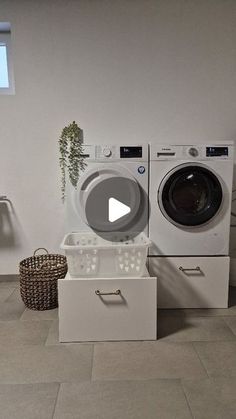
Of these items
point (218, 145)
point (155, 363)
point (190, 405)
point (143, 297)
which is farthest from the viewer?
point (218, 145)

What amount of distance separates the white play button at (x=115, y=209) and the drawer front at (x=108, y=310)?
508mm

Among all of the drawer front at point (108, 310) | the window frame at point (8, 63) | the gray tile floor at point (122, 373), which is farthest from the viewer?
the window frame at point (8, 63)

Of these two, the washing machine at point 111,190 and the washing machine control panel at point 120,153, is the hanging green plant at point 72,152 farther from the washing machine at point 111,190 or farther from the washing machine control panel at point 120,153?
the washing machine control panel at point 120,153

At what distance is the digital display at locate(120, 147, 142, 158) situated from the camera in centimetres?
Result: 208

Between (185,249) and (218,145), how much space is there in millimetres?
725

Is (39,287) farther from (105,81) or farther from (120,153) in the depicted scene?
(105,81)

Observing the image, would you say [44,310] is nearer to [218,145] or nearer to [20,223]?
[20,223]

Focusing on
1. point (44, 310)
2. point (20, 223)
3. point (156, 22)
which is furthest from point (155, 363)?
point (156, 22)

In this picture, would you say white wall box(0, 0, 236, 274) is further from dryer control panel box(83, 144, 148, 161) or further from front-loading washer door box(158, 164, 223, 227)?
front-loading washer door box(158, 164, 223, 227)

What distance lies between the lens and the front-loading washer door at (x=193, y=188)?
2.06 metres

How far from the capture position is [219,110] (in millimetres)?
2535

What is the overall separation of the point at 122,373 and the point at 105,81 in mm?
2057

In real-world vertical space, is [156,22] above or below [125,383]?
above
